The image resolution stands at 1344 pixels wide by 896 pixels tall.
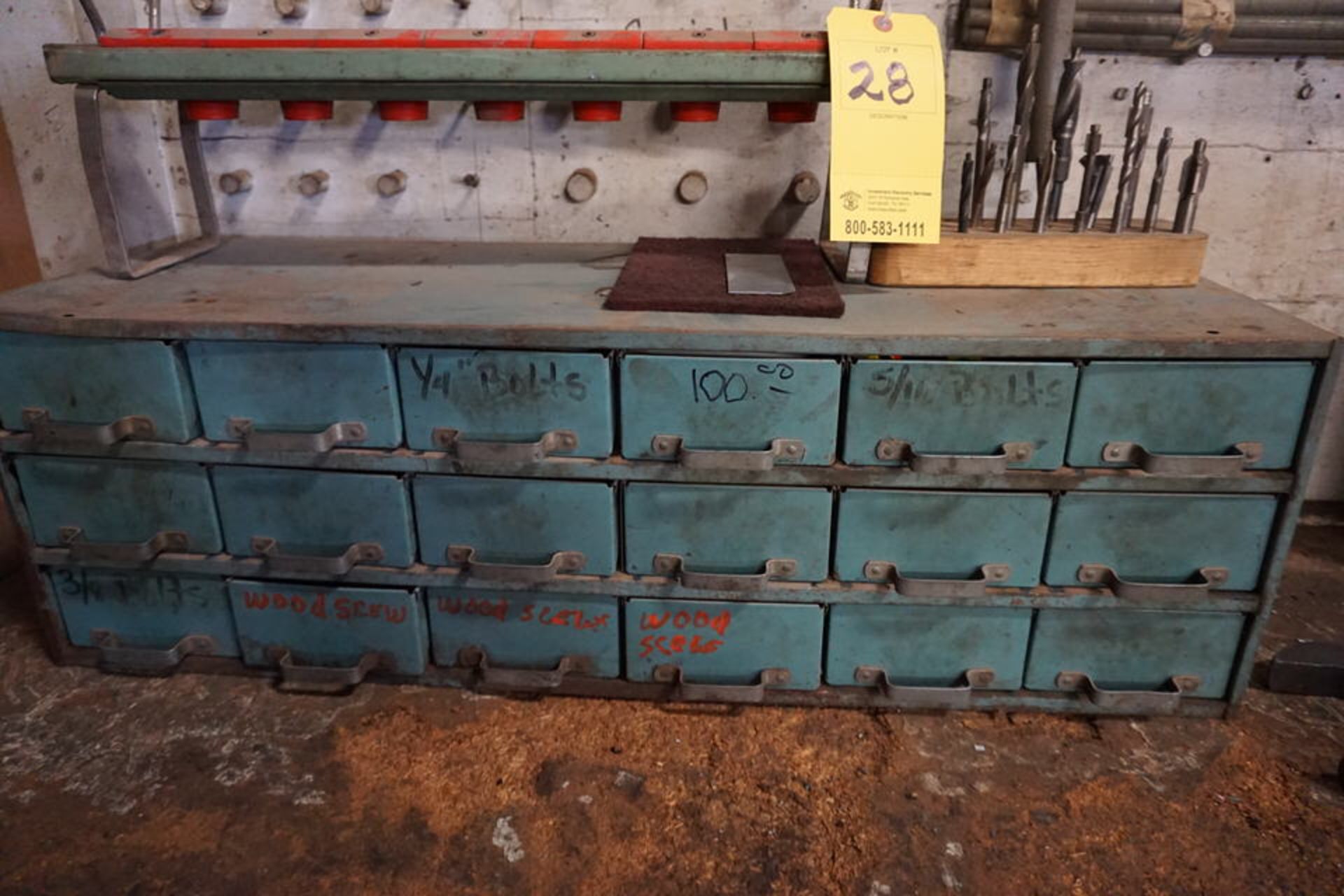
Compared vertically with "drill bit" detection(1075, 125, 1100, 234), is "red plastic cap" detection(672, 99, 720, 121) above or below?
above

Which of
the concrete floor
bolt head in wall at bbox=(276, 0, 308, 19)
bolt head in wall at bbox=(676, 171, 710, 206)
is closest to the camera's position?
the concrete floor

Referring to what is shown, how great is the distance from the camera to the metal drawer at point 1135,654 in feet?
4.87

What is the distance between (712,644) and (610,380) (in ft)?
1.69

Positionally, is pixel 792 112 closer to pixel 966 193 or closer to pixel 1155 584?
pixel 966 193

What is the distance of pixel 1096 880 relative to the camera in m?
1.27

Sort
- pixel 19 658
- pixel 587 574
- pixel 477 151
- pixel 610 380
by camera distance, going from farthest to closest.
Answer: pixel 477 151
pixel 19 658
pixel 587 574
pixel 610 380

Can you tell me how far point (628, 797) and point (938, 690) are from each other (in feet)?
1.86

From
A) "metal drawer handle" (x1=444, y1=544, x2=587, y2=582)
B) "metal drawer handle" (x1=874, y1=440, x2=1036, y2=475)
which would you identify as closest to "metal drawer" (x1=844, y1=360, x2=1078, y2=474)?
"metal drawer handle" (x1=874, y1=440, x2=1036, y2=475)

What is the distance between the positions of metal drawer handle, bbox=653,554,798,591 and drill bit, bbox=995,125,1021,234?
717mm

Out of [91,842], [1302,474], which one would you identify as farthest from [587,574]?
[1302,474]

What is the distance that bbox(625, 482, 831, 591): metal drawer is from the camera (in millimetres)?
1438

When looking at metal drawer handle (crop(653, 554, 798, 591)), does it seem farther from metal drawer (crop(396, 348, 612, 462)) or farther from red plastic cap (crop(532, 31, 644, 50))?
red plastic cap (crop(532, 31, 644, 50))

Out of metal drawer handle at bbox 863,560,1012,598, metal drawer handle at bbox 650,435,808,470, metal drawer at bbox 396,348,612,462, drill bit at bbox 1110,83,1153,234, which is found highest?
drill bit at bbox 1110,83,1153,234

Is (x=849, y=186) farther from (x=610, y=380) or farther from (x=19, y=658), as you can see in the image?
(x=19, y=658)
